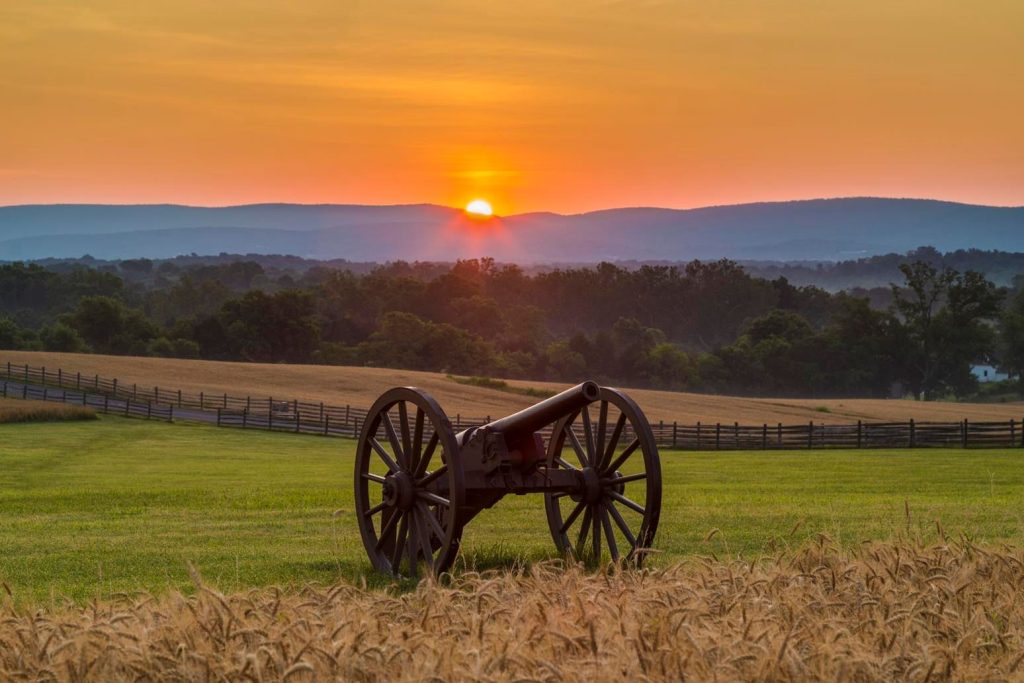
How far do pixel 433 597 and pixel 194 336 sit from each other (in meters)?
109

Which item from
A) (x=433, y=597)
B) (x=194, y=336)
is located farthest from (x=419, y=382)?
(x=433, y=597)

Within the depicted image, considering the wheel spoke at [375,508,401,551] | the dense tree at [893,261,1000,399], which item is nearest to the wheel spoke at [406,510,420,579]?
the wheel spoke at [375,508,401,551]

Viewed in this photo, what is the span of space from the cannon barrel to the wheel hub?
0.97 m

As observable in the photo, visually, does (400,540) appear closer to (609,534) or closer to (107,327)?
(609,534)

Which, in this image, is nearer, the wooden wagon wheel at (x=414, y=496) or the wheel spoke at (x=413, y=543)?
the wooden wagon wheel at (x=414, y=496)

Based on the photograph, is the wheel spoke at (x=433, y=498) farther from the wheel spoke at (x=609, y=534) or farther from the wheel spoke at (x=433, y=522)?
the wheel spoke at (x=609, y=534)

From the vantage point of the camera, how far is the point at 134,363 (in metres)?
87.1

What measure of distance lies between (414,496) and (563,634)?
21.9 ft

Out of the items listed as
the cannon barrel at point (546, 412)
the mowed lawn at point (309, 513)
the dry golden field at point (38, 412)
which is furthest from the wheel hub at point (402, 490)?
the dry golden field at point (38, 412)

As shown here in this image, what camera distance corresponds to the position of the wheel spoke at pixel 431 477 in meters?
13.4

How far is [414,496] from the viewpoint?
13.6 m

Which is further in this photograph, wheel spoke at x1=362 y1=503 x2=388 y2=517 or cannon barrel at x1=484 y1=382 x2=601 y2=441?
wheel spoke at x1=362 y1=503 x2=388 y2=517

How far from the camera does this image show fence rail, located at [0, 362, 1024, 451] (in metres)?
49.2

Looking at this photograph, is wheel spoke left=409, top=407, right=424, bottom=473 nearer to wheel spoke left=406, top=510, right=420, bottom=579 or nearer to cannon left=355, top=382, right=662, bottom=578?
cannon left=355, top=382, right=662, bottom=578
